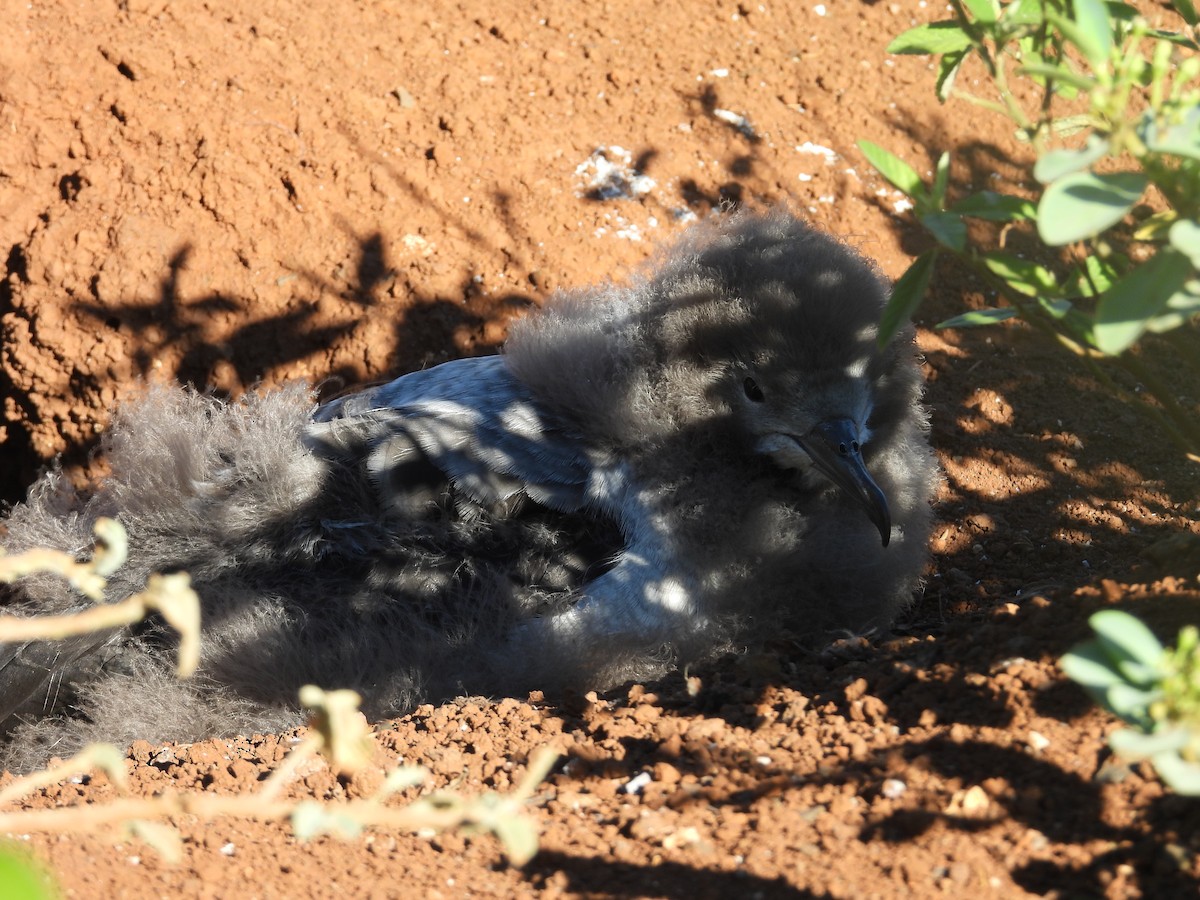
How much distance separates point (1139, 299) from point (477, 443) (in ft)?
7.53

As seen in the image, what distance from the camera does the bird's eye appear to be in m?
3.63

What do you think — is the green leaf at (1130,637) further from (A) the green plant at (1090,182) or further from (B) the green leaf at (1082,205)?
(B) the green leaf at (1082,205)

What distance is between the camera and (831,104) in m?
5.70

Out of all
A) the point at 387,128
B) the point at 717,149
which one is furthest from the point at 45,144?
the point at 717,149

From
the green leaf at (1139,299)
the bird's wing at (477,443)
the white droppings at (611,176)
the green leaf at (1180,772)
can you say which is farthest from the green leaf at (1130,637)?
the white droppings at (611,176)

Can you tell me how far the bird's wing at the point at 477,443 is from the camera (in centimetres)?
370

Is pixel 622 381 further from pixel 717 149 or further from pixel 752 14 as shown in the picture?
pixel 752 14

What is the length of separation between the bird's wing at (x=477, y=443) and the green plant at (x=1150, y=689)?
216 cm

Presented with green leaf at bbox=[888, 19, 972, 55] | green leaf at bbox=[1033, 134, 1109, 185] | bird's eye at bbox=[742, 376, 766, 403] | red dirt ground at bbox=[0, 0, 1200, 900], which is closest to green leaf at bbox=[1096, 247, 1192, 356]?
green leaf at bbox=[1033, 134, 1109, 185]

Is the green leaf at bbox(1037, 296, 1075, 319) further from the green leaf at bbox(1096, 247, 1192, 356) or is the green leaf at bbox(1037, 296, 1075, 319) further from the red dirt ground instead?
the red dirt ground

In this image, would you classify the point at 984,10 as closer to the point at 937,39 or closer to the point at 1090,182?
the point at 937,39

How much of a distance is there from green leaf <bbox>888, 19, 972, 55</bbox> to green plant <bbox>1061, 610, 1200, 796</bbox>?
54.0 inches

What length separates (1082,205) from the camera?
5.72ft

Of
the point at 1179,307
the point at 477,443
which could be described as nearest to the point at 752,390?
the point at 477,443
